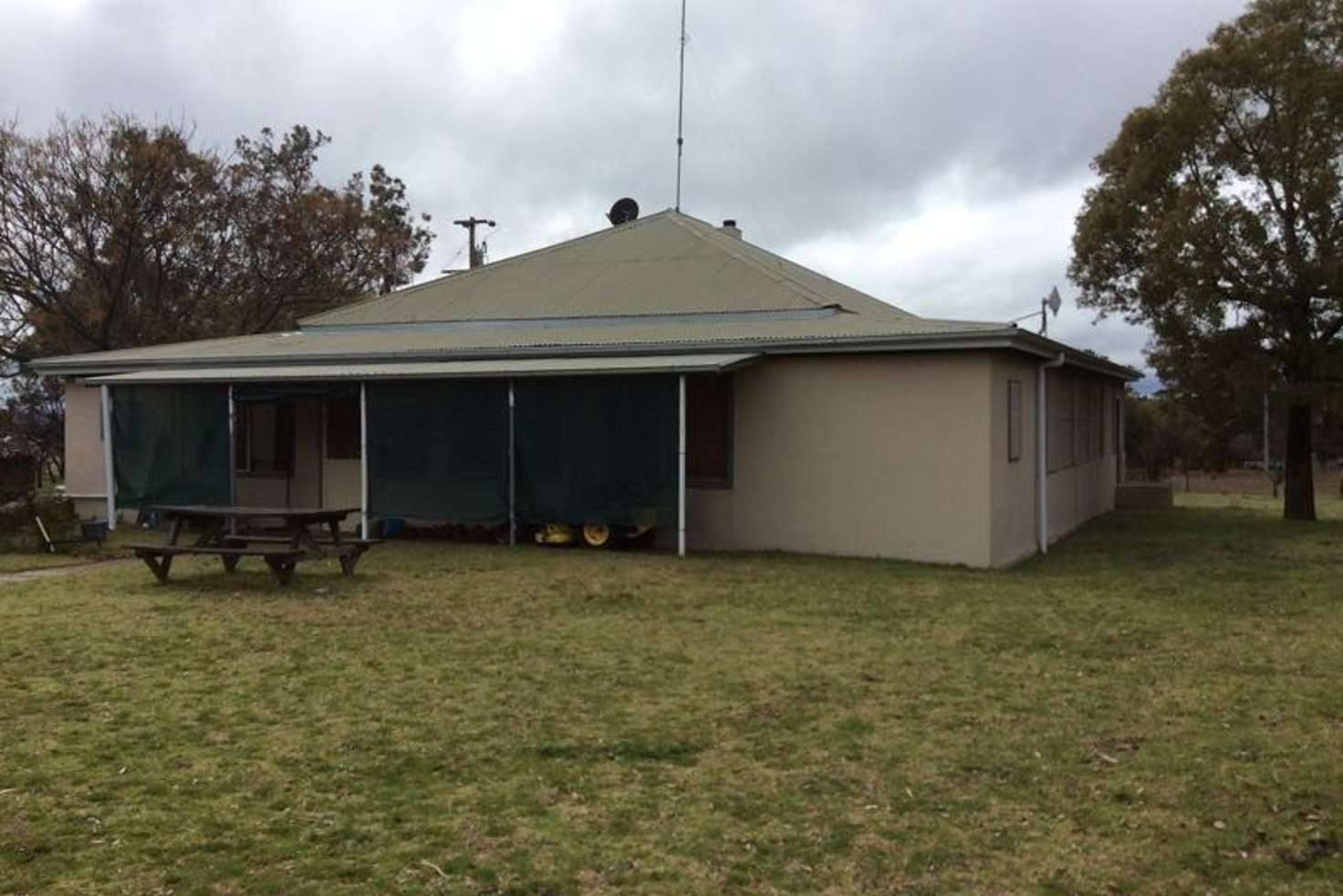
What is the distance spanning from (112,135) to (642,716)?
25.4 meters

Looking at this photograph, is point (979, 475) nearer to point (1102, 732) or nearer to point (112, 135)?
point (1102, 732)

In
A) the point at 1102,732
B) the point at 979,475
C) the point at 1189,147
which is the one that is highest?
the point at 1189,147

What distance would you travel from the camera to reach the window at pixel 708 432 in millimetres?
12805

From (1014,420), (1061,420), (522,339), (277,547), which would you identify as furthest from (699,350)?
(1061,420)

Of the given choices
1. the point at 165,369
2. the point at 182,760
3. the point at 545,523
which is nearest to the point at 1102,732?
the point at 182,760

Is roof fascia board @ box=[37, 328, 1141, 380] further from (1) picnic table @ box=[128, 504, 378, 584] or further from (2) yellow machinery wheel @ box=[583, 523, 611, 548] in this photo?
(1) picnic table @ box=[128, 504, 378, 584]

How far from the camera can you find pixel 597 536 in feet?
42.2

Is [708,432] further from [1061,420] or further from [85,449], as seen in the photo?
[85,449]

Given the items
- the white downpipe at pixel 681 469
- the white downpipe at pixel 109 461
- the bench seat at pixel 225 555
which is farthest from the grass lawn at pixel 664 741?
the white downpipe at pixel 109 461

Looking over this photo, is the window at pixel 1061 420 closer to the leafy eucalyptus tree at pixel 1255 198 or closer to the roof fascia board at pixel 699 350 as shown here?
the roof fascia board at pixel 699 350

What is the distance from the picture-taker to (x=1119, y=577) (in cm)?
1073

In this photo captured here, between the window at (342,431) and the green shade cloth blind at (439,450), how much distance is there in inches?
67.3

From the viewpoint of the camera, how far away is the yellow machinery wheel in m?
12.8

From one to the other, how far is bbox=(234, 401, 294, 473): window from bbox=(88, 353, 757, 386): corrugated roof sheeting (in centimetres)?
92
